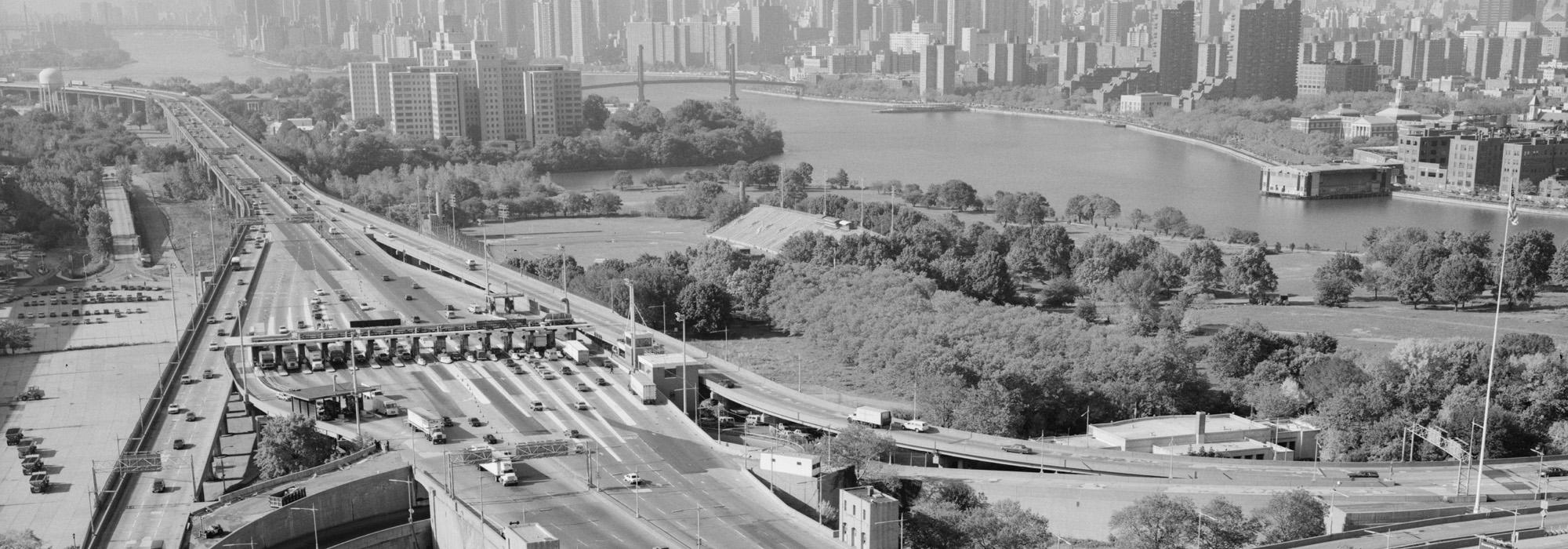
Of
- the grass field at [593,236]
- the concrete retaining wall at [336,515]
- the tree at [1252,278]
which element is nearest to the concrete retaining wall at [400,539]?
the concrete retaining wall at [336,515]

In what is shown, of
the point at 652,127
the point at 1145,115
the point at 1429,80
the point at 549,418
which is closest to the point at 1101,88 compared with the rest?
the point at 1145,115

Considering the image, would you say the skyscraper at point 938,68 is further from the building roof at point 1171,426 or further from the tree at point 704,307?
the building roof at point 1171,426

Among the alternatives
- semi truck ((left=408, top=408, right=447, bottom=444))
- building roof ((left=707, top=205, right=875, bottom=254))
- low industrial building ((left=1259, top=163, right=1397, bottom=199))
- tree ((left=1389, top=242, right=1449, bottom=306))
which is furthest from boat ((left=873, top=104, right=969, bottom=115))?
semi truck ((left=408, top=408, right=447, bottom=444))

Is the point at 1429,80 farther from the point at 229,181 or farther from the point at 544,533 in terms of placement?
the point at 544,533

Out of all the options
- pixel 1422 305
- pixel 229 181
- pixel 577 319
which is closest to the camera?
pixel 577 319

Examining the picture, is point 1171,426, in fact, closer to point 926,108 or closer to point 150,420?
point 150,420

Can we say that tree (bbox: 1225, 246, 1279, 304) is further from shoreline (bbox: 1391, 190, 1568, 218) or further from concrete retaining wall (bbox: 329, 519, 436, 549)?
concrete retaining wall (bbox: 329, 519, 436, 549)

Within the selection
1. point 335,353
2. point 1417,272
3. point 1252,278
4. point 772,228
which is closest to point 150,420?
point 335,353
